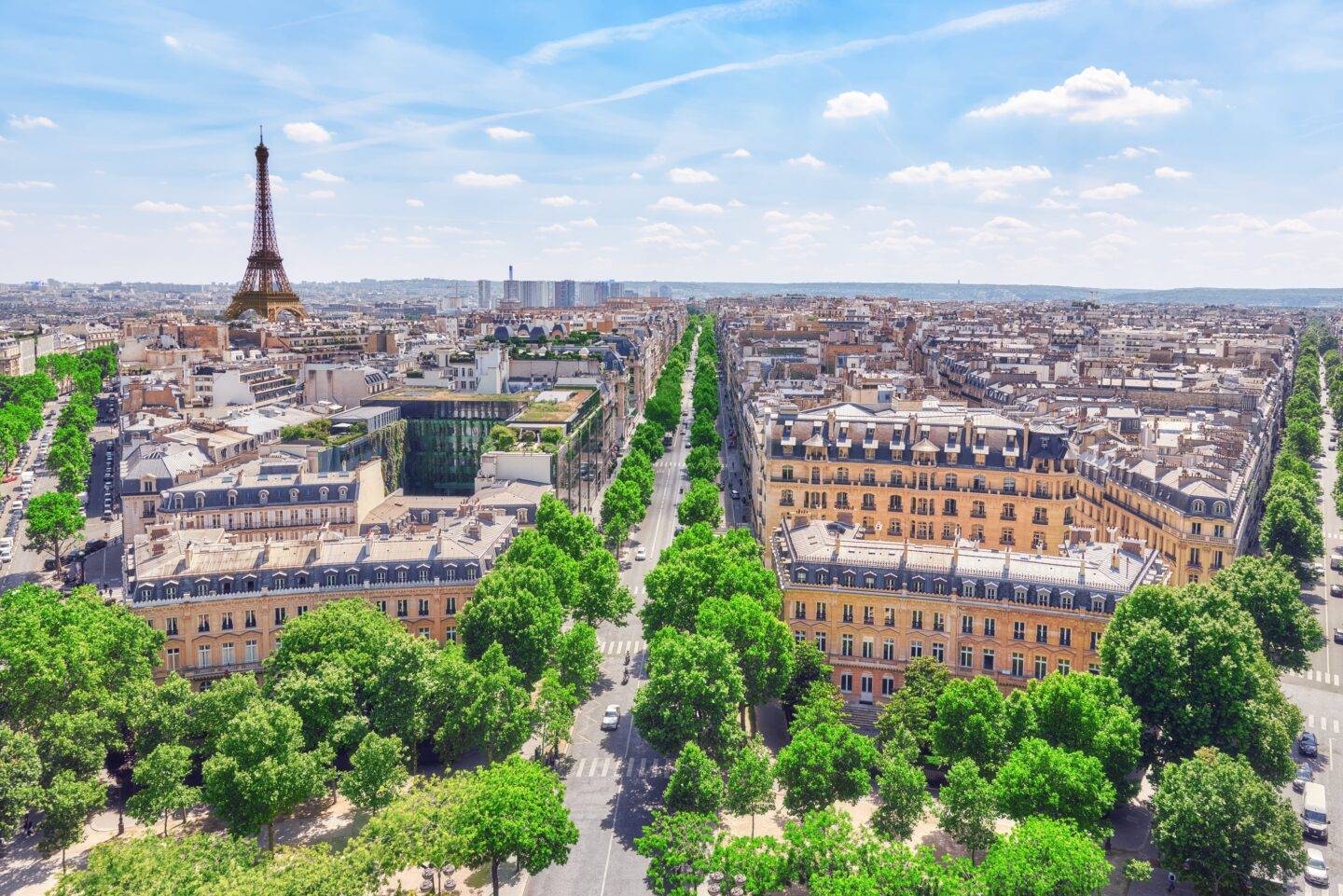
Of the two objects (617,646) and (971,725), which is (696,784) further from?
(617,646)

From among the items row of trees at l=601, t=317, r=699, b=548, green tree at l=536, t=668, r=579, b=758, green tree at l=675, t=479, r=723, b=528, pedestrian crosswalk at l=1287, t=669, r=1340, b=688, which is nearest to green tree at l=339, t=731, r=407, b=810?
green tree at l=536, t=668, r=579, b=758

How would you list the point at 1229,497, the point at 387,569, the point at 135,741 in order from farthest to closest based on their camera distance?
the point at 1229,497, the point at 387,569, the point at 135,741

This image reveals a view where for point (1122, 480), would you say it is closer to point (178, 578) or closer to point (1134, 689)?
point (1134, 689)

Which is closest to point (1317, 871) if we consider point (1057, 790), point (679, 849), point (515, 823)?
point (1057, 790)

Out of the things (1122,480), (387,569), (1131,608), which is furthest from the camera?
(1122,480)

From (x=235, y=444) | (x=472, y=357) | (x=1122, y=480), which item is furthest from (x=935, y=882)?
(x=472, y=357)

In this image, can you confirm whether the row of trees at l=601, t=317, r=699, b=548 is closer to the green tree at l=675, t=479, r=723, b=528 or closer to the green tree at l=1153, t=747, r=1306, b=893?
the green tree at l=675, t=479, r=723, b=528
